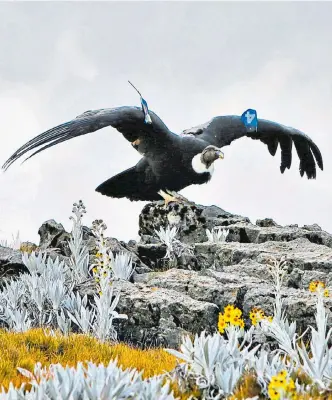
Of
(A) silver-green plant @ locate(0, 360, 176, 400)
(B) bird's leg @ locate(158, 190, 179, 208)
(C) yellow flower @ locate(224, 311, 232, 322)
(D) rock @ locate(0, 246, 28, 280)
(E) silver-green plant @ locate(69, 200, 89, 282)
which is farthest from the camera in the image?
(B) bird's leg @ locate(158, 190, 179, 208)

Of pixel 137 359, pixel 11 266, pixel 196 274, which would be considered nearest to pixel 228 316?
pixel 137 359

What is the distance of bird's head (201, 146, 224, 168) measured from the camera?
42.0 ft

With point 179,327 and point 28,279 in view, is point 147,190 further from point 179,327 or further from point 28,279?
point 179,327

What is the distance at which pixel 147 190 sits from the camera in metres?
13.5

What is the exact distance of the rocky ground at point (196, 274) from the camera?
5.95 m

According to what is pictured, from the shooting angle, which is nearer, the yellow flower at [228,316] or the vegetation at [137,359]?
the vegetation at [137,359]

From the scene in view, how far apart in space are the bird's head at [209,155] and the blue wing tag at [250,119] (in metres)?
2.01

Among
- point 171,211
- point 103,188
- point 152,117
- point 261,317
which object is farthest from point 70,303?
point 103,188

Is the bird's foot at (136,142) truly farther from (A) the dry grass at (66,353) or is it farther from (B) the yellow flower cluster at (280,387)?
(B) the yellow flower cluster at (280,387)

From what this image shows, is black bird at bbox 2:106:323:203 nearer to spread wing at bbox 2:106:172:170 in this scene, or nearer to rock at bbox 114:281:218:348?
spread wing at bbox 2:106:172:170

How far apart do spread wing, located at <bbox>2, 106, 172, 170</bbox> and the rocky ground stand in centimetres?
167

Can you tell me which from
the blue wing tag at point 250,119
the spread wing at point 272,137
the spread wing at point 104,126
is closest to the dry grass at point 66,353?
the spread wing at point 104,126

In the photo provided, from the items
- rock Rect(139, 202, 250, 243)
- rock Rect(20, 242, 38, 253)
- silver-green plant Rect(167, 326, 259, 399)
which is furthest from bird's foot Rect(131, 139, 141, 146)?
silver-green plant Rect(167, 326, 259, 399)

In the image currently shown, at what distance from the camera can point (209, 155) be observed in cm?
1278
